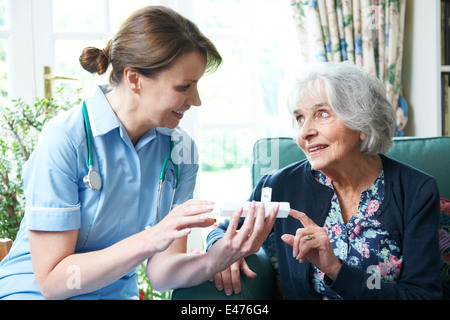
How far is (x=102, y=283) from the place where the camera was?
3.61 feet

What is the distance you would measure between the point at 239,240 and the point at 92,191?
1.23 feet

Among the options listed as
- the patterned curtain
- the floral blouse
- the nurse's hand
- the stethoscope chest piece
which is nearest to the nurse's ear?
the stethoscope chest piece

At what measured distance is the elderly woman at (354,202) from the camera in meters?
1.26

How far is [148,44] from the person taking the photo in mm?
1141

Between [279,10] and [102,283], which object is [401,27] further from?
[102,283]

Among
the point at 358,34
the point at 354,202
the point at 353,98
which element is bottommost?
the point at 354,202

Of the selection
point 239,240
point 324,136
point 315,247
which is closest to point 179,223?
point 239,240

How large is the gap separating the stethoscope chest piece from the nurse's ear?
23 cm

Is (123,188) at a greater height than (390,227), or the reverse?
(123,188)

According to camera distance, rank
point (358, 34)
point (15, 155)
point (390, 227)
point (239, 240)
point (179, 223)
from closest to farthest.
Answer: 1. point (179, 223)
2. point (239, 240)
3. point (390, 227)
4. point (15, 155)
5. point (358, 34)

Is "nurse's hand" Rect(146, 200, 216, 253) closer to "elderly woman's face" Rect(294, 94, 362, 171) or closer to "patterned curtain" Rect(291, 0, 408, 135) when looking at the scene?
"elderly woman's face" Rect(294, 94, 362, 171)

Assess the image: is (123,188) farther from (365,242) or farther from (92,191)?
(365,242)

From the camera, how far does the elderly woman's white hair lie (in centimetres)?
136
